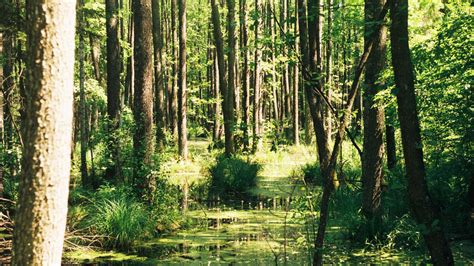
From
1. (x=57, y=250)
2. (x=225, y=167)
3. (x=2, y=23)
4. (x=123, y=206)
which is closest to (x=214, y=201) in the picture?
(x=225, y=167)

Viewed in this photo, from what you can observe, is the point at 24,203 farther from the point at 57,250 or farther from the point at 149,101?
the point at 149,101

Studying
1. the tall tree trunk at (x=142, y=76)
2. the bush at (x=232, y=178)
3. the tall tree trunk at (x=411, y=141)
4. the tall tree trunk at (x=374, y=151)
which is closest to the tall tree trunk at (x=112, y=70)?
the tall tree trunk at (x=142, y=76)

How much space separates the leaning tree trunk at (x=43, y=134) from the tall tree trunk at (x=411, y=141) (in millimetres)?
3003

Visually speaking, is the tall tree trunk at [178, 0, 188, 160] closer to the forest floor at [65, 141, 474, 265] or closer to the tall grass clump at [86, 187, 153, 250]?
the forest floor at [65, 141, 474, 265]

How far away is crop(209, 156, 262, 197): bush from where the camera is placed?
50.9 feet

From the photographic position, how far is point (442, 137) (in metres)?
8.23

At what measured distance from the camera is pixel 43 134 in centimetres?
353

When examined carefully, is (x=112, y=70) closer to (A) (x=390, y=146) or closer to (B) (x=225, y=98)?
(B) (x=225, y=98)

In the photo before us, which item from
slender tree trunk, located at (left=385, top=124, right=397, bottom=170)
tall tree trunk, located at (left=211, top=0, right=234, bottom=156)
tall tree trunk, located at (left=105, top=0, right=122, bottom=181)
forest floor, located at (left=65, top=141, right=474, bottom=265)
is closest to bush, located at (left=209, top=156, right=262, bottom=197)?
forest floor, located at (left=65, top=141, right=474, bottom=265)

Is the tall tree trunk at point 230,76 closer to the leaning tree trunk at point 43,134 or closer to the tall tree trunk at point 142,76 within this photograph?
the tall tree trunk at point 142,76

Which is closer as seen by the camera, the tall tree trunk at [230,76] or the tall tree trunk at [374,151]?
the tall tree trunk at [374,151]

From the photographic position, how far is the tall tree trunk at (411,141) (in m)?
4.92

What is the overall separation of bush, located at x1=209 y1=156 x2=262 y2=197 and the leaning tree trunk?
37.7 ft

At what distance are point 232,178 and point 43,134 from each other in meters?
12.2
